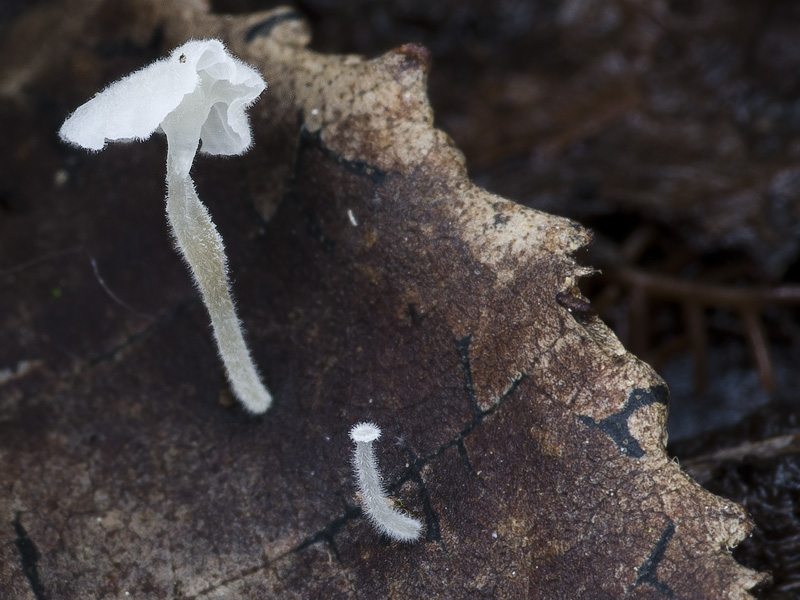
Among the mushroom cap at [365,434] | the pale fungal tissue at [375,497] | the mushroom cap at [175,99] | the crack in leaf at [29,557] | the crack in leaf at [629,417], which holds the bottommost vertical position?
the crack in leaf at [29,557]

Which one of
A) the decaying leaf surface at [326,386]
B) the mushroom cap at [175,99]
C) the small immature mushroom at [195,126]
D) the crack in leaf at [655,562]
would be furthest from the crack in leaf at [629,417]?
the mushroom cap at [175,99]

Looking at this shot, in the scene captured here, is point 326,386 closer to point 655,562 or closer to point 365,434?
point 365,434

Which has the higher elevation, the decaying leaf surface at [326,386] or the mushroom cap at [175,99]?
the mushroom cap at [175,99]

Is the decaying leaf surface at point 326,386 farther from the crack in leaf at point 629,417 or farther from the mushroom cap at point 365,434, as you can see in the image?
the mushroom cap at point 365,434

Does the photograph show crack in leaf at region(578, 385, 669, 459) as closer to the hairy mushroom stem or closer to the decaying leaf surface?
the decaying leaf surface

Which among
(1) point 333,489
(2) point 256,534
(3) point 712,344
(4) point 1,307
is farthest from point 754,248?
(4) point 1,307

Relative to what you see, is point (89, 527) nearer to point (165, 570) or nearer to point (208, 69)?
point (165, 570)
